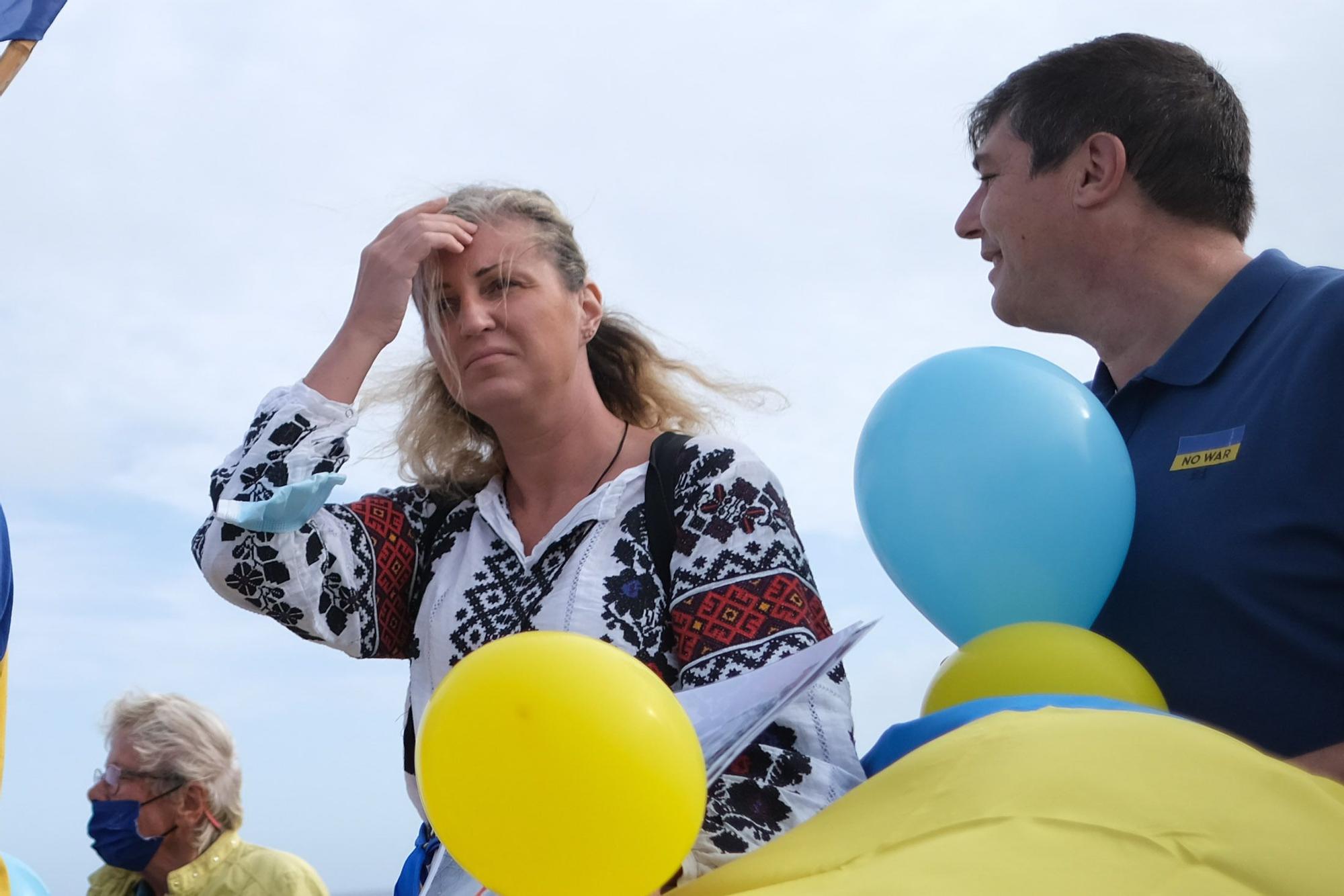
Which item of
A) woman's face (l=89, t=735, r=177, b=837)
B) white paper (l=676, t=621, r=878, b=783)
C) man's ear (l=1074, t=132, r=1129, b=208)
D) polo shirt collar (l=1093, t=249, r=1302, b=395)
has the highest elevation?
man's ear (l=1074, t=132, r=1129, b=208)

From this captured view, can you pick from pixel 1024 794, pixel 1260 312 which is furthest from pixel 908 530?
pixel 1024 794

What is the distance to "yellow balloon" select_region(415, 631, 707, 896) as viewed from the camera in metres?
1.04

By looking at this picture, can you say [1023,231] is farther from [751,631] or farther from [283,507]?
[283,507]

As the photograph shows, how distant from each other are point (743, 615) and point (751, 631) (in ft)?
0.10

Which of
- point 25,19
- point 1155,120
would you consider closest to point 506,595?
point 1155,120

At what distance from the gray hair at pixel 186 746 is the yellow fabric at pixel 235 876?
0.07 meters

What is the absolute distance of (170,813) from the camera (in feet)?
14.2

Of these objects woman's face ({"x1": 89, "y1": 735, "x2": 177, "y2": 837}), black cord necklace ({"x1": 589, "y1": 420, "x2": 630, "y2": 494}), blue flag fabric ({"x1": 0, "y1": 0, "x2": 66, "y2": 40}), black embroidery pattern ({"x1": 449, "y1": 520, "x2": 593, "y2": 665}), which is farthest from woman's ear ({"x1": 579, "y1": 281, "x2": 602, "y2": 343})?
woman's face ({"x1": 89, "y1": 735, "x2": 177, "y2": 837})

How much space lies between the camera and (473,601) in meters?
2.03

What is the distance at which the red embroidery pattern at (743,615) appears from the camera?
1.78 meters

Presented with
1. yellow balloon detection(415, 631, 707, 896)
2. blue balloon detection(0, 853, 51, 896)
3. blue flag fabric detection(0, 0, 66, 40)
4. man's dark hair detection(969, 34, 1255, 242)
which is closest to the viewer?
yellow balloon detection(415, 631, 707, 896)

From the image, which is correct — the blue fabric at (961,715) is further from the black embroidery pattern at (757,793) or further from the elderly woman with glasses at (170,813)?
the elderly woman with glasses at (170,813)

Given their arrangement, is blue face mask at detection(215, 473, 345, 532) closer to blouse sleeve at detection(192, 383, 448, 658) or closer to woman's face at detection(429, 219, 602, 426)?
blouse sleeve at detection(192, 383, 448, 658)

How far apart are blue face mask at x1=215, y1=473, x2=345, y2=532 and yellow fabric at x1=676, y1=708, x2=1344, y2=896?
3.63ft
